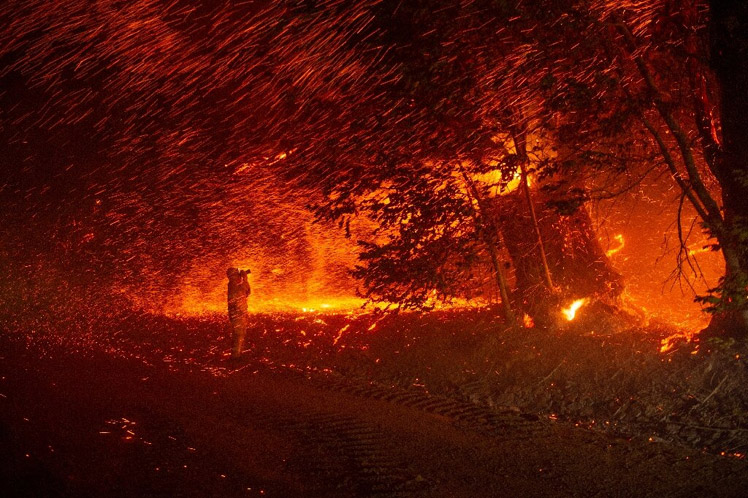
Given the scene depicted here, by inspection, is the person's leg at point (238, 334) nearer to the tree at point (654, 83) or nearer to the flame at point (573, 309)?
the flame at point (573, 309)

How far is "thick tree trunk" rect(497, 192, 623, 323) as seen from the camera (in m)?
10.4

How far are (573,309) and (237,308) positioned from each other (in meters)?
5.95

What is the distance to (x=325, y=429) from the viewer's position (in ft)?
23.6

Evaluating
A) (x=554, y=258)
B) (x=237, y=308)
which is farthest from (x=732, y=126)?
(x=237, y=308)

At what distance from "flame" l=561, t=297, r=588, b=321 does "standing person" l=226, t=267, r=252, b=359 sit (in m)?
5.74

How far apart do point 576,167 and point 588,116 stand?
947 mm

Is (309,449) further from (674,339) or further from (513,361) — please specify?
(674,339)

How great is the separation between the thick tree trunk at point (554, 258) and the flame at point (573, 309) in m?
0.09

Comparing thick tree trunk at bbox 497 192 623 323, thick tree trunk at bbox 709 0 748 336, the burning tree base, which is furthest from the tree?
thick tree trunk at bbox 497 192 623 323

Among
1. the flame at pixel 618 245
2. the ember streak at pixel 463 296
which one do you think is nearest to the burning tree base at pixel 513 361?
the ember streak at pixel 463 296

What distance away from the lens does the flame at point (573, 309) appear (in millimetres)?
10227

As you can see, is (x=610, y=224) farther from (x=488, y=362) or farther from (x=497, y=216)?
(x=488, y=362)

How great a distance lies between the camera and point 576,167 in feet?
26.7

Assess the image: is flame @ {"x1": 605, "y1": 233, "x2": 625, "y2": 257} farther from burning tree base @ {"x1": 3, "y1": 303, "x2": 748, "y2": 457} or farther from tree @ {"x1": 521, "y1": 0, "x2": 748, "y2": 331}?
tree @ {"x1": 521, "y1": 0, "x2": 748, "y2": 331}
